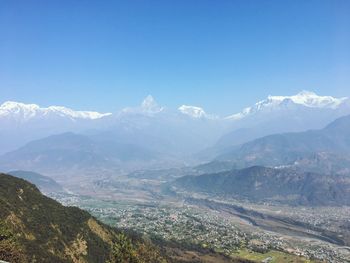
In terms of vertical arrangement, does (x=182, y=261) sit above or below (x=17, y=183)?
→ below

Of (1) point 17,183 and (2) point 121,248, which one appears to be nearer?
(2) point 121,248

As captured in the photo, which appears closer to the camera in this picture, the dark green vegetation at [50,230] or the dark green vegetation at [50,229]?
the dark green vegetation at [50,230]

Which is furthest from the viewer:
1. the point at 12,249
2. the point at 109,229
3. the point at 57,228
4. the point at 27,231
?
the point at 109,229

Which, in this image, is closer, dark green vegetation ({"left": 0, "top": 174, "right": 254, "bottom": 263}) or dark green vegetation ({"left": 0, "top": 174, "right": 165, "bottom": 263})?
dark green vegetation ({"left": 0, "top": 174, "right": 254, "bottom": 263})

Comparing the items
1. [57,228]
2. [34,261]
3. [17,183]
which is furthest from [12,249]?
[17,183]

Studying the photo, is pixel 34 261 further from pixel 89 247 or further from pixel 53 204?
pixel 53 204

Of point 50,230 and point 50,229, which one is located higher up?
point 50,229

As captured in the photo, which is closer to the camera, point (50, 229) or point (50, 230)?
point (50, 230)

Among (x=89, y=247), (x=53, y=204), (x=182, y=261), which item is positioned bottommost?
(x=182, y=261)
